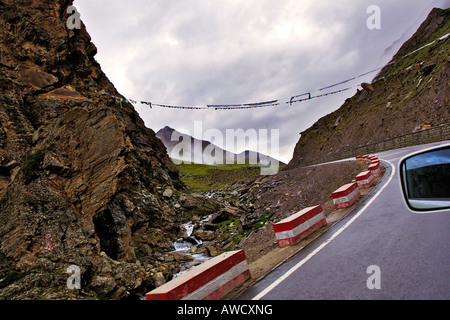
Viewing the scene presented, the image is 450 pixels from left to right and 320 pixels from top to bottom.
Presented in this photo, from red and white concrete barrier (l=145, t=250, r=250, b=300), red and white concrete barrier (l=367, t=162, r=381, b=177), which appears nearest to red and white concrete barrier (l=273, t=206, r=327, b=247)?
red and white concrete barrier (l=145, t=250, r=250, b=300)

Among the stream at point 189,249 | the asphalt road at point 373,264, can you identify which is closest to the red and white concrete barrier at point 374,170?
the asphalt road at point 373,264

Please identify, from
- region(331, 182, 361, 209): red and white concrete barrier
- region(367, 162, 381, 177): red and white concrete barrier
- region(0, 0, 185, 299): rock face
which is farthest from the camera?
region(367, 162, 381, 177): red and white concrete barrier

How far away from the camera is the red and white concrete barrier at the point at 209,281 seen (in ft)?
13.5

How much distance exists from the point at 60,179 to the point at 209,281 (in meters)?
14.9

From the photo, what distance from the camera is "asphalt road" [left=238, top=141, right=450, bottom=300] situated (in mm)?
3693

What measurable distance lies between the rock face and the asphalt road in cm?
842

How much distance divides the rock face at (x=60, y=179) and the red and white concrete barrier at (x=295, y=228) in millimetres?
7713

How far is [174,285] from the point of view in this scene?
13.9ft

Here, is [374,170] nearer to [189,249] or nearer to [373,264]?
[373,264]

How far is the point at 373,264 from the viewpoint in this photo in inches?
182

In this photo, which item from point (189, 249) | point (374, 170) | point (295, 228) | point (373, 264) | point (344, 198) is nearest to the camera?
point (373, 264)

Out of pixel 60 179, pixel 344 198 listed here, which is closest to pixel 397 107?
pixel 344 198

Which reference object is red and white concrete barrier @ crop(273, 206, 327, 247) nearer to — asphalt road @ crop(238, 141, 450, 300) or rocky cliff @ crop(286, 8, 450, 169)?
asphalt road @ crop(238, 141, 450, 300)
